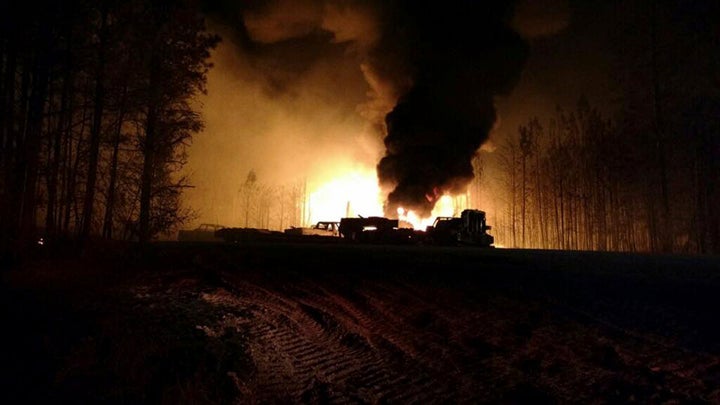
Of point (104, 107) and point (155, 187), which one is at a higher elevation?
point (104, 107)

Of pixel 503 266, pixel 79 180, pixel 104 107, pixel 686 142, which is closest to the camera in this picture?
pixel 503 266

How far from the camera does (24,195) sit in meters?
13.6

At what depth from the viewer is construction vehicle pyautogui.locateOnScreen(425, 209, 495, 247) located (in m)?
24.8

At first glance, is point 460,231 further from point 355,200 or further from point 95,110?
point 355,200

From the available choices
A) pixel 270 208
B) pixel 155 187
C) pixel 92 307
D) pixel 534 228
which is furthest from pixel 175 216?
pixel 270 208

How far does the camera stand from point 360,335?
737cm

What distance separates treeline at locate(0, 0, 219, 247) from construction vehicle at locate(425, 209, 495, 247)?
12.4 m

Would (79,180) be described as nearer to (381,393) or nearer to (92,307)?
(92,307)

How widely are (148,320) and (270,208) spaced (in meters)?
81.4

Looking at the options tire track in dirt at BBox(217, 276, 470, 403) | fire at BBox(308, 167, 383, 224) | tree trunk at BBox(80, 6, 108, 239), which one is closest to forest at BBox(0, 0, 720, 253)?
tree trunk at BBox(80, 6, 108, 239)

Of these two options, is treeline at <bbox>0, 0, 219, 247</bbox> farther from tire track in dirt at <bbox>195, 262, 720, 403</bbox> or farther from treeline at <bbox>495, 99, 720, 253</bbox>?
treeline at <bbox>495, 99, 720, 253</bbox>

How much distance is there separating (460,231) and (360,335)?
727 inches

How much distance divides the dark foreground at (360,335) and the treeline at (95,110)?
4.64 meters

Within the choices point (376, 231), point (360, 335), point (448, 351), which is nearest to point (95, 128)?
point (360, 335)
